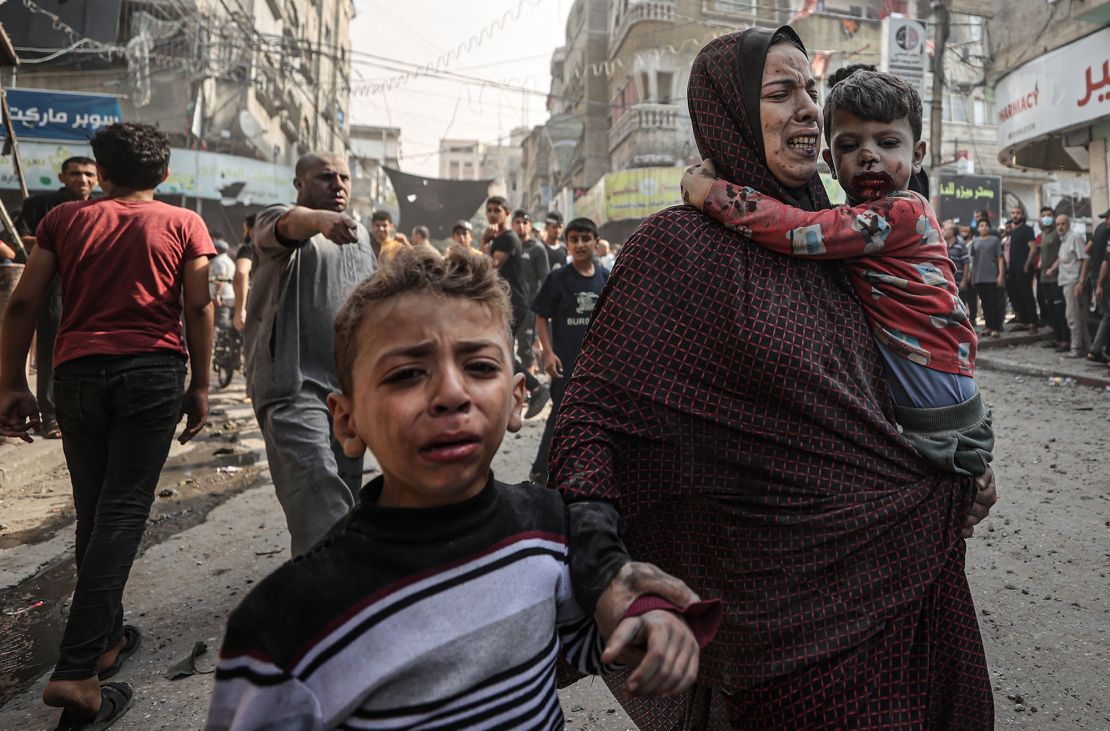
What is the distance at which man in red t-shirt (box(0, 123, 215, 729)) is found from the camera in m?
2.59

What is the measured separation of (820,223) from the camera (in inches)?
59.0

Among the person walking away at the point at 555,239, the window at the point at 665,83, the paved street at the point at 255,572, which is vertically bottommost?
the paved street at the point at 255,572

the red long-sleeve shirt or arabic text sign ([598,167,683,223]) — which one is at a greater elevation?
arabic text sign ([598,167,683,223])

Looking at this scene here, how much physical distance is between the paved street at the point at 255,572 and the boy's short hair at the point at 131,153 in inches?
70.3

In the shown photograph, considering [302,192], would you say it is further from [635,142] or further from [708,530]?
[635,142]

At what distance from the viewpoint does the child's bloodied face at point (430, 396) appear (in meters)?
1.07

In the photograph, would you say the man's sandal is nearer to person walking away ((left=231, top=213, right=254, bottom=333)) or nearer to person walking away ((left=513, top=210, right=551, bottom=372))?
person walking away ((left=231, top=213, right=254, bottom=333))

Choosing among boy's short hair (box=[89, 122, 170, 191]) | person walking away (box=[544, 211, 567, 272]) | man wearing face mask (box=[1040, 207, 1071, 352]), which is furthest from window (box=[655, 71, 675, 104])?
boy's short hair (box=[89, 122, 170, 191])

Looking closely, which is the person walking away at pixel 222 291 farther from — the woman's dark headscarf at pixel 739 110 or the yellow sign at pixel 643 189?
the yellow sign at pixel 643 189

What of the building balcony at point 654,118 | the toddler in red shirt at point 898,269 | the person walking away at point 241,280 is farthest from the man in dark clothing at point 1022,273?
the building balcony at point 654,118

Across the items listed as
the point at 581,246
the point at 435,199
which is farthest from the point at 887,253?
the point at 435,199

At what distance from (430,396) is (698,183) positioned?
0.84 m

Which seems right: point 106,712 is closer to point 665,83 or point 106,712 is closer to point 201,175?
point 201,175

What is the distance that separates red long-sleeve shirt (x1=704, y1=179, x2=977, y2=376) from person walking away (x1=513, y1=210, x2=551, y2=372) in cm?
566
